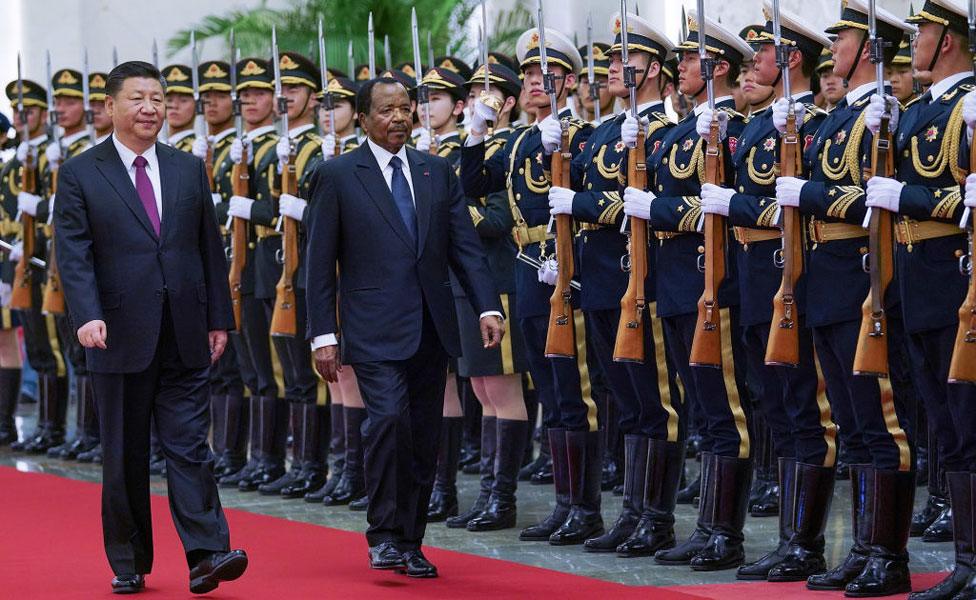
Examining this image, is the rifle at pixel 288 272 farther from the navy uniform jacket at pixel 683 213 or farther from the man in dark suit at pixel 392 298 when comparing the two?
the navy uniform jacket at pixel 683 213

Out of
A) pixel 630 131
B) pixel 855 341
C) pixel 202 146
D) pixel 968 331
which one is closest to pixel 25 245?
pixel 202 146

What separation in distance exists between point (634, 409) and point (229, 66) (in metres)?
3.49

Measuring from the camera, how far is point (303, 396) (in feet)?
28.9

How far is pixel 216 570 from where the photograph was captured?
19.0 feet

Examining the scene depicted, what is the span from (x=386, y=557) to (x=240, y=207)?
3.17m

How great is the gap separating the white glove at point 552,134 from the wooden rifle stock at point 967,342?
6.92ft

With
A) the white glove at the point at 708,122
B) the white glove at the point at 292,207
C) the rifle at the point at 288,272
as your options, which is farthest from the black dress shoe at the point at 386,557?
the white glove at the point at 292,207

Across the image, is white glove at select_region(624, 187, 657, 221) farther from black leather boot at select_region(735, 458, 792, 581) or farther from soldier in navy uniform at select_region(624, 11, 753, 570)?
black leather boot at select_region(735, 458, 792, 581)

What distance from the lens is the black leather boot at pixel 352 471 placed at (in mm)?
8375

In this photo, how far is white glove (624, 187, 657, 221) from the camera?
21.6ft

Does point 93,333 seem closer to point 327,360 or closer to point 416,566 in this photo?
point 327,360

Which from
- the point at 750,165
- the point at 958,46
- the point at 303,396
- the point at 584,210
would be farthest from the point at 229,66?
the point at 958,46

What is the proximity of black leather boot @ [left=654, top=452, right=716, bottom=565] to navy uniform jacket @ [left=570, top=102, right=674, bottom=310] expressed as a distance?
0.68 metres

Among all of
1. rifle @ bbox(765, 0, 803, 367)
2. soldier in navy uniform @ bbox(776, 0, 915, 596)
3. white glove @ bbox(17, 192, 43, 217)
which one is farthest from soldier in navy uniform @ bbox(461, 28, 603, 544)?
white glove @ bbox(17, 192, 43, 217)
